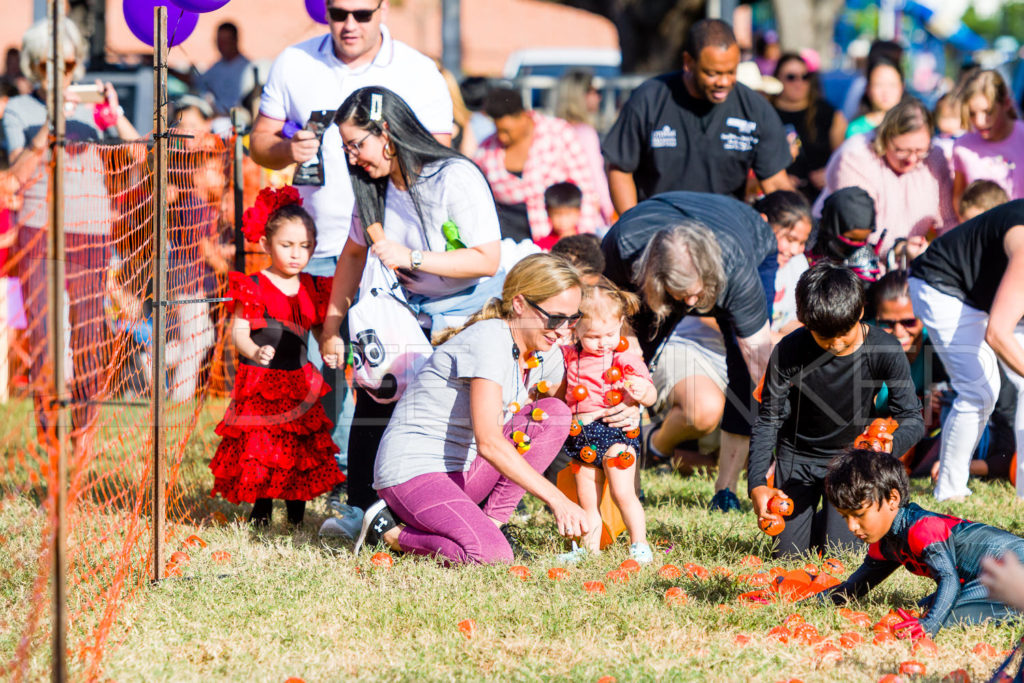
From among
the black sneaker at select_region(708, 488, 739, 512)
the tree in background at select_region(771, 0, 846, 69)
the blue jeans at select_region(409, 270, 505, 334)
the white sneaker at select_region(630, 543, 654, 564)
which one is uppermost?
the tree in background at select_region(771, 0, 846, 69)

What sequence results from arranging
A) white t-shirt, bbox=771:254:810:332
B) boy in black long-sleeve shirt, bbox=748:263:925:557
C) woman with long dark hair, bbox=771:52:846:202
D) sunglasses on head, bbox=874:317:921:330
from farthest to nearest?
woman with long dark hair, bbox=771:52:846:202
white t-shirt, bbox=771:254:810:332
sunglasses on head, bbox=874:317:921:330
boy in black long-sleeve shirt, bbox=748:263:925:557

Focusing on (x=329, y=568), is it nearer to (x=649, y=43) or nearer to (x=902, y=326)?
(x=902, y=326)

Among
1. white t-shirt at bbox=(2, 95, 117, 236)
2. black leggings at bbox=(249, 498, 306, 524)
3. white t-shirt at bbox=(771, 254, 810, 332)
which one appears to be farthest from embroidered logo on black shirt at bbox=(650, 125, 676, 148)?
white t-shirt at bbox=(2, 95, 117, 236)

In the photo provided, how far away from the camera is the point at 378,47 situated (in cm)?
568

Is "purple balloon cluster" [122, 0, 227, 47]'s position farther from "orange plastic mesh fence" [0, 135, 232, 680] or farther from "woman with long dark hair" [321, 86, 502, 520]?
"woman with long dark hair" [321, 86, 502, 520]

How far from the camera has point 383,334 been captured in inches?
195

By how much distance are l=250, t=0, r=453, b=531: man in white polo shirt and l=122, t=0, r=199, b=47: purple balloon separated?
45 cm

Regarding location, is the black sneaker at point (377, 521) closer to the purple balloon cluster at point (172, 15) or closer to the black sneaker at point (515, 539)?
the black sneaker at point (515, 539)

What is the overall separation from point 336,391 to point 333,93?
150 cm

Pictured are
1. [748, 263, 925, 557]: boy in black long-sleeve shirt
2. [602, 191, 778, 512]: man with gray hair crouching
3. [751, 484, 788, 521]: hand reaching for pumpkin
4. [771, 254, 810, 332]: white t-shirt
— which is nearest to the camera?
[751, 484, 788, 521]: hand reaching for pumpkin

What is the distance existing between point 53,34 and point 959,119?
6.53 metres

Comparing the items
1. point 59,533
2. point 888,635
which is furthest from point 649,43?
point 59,533

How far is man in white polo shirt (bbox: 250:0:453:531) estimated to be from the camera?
5.54m

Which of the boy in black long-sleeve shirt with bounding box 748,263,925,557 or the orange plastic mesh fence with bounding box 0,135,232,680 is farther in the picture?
the orange plastic mesh fence with bounding box 0,135,232,680
